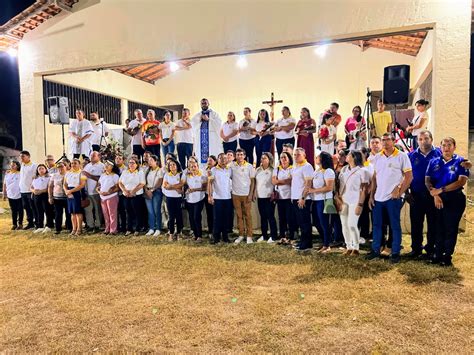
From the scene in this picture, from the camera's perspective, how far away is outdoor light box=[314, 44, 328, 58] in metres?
14.4

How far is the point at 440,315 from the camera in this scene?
311cm

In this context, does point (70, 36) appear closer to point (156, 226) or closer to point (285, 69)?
point (156, 226)

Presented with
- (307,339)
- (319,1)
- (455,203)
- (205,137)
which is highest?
(319,1)

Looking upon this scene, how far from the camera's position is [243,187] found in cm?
597

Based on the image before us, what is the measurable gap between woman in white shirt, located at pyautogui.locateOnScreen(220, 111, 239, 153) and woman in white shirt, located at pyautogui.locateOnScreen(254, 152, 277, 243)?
6.23 ft

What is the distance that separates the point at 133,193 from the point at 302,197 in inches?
122

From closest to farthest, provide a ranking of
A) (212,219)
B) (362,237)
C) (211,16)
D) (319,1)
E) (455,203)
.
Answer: (455,203)
(362,237)
(212,219)
(319,1)
(211,16)

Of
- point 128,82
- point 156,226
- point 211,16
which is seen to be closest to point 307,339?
point 156,226

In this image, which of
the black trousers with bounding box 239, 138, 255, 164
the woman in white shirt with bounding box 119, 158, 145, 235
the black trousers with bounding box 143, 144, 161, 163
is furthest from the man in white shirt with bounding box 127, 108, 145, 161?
the black trousers with bounding box 239, 138, 255, 164

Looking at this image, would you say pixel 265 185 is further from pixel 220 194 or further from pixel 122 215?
pixel 122 215

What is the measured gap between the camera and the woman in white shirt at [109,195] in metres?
6.81

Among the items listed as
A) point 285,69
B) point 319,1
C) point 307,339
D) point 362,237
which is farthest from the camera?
point 285,69

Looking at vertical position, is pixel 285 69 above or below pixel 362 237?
above

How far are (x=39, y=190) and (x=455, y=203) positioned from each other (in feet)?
23.6
